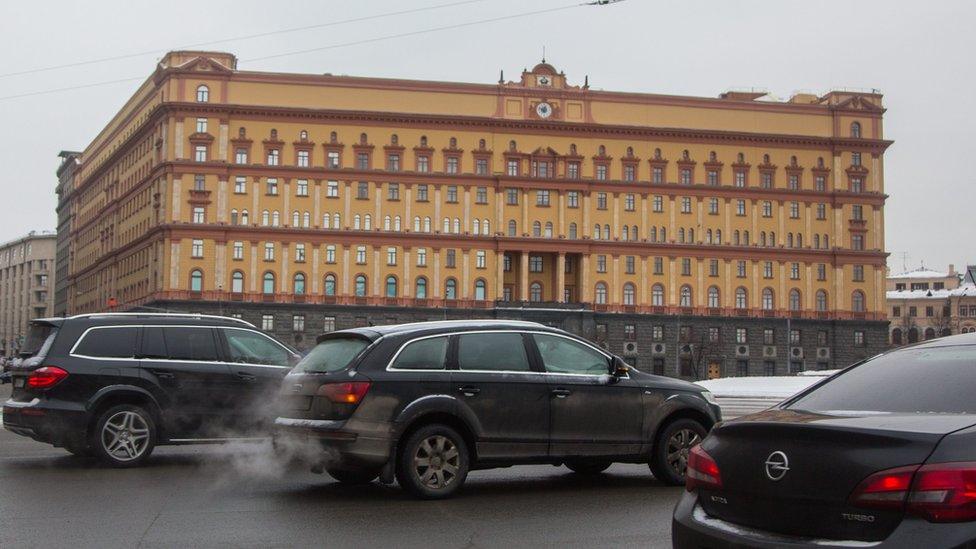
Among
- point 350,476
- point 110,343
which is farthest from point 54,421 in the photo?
point 350,476

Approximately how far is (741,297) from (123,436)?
296 ft

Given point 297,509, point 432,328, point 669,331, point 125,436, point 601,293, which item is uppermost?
point 601,293

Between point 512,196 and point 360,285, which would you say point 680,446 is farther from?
point 512,196

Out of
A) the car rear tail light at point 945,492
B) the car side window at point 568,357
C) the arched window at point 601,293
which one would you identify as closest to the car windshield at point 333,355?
the car side window at point 568,357

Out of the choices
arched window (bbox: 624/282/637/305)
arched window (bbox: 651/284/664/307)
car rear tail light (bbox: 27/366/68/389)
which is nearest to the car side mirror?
car rear tail light (bbox: 27/366/68/389)

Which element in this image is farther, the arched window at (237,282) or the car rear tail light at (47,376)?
the arched window at (237,282)

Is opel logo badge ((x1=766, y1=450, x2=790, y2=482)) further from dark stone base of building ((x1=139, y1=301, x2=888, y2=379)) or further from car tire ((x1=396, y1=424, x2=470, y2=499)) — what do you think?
dark stone base of building ((x1=139, y1=301, x2=888, y2=379))

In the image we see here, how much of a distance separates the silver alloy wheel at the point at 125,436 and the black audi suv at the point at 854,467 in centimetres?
918

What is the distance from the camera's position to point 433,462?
34.3ft

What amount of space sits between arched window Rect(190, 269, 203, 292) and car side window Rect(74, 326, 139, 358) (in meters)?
79.8

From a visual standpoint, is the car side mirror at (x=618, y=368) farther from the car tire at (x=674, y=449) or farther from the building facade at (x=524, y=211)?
the building facade at (x=524, y=211)

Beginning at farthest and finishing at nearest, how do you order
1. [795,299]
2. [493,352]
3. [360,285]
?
[795,299]
[360,285]
[493,352]

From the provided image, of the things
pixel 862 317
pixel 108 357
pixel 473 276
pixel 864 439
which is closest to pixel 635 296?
pixel 473 276

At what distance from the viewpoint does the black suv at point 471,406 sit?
10.3 metres
